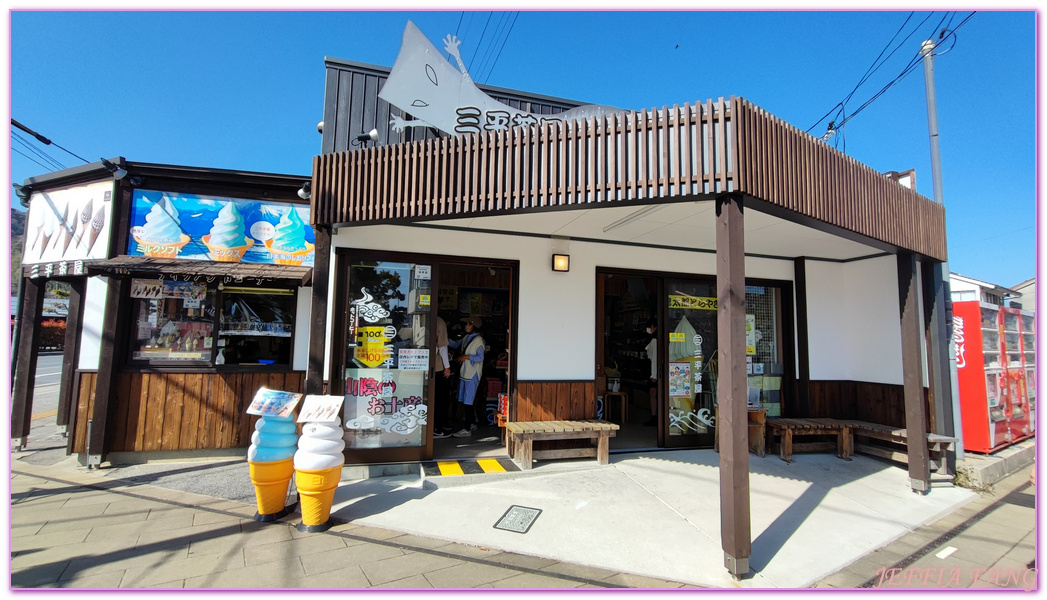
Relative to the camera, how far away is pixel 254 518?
3.91 meters

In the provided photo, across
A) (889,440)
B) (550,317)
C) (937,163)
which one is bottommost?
(889,440)

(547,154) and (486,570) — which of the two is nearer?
(486,570)

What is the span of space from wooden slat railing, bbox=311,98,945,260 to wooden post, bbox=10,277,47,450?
14.6 feet

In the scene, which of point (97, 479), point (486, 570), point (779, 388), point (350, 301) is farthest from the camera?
point (779, 388)

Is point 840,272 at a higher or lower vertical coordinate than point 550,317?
higher

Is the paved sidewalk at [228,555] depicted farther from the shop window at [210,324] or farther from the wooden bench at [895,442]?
the wooden bench at [895,442]

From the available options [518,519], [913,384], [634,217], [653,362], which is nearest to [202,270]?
A: [518,519]

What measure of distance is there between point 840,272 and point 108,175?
9.86 meters

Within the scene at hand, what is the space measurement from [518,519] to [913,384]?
14.5 feet

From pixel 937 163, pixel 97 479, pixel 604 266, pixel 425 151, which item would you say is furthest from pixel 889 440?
pixel 97 479

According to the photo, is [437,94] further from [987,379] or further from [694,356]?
[987,379]

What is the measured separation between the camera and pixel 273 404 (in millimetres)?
3770

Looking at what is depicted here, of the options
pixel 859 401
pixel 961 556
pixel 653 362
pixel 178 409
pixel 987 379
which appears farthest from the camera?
pixel 653 362

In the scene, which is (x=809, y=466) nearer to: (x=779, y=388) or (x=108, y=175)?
(x=779, y=388)
